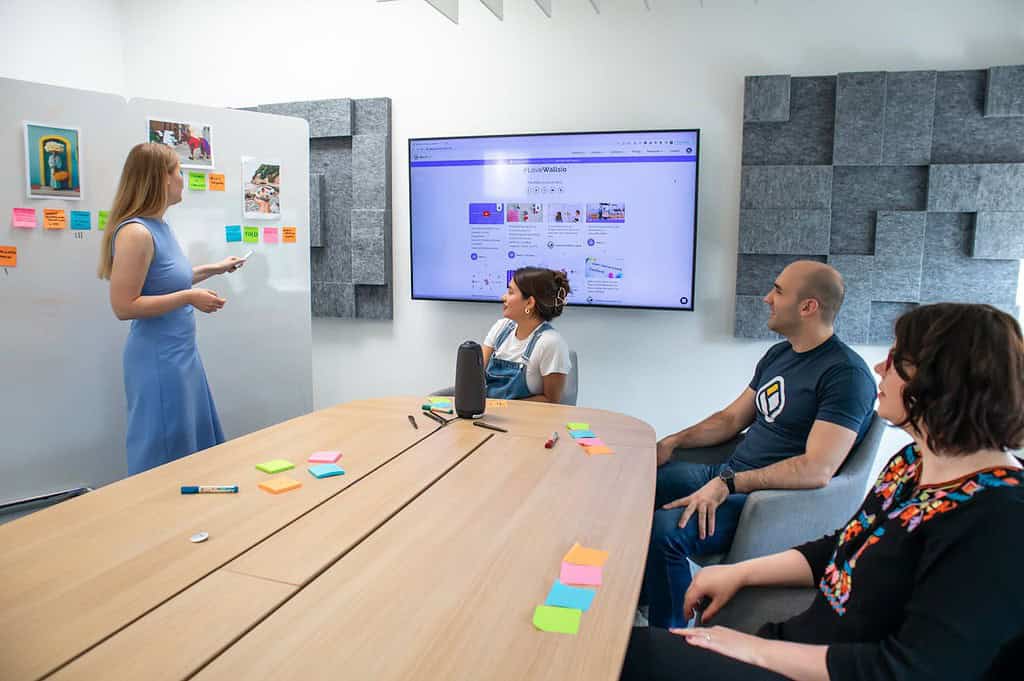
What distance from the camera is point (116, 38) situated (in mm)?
4219

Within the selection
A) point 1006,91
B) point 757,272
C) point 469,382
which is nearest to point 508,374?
point 469,382

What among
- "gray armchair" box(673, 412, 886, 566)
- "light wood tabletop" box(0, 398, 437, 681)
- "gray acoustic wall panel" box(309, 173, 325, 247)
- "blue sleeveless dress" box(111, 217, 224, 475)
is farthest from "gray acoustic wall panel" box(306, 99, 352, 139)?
"gray armchair" box(673, 412, 886, 566)

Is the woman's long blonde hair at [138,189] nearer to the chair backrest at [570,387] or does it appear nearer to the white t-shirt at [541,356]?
the white t-shirt at [541,356]

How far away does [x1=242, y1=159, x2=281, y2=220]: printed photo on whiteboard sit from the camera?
335 centimetres

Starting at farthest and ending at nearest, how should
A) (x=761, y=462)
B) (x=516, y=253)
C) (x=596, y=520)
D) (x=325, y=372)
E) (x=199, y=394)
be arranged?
(x=325, y=372), (x=516, y=253), (x=199, y=394), (x=761, y=462), (x=596, y=520)

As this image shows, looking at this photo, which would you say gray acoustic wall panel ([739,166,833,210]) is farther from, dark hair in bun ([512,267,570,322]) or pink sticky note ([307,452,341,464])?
pink sticky note ([307,452,341,464])

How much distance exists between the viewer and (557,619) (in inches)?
42.3

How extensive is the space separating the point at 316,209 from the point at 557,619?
10.8 ft

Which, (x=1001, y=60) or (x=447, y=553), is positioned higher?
(x=1001, y=60)

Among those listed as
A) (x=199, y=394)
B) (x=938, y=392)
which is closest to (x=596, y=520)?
(x=938, y=392)

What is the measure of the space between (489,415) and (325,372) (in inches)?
80.3

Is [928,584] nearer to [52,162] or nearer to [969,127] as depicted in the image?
[969,127]

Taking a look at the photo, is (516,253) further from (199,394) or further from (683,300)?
(199,394)

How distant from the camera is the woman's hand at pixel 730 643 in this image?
1162 millimetres
